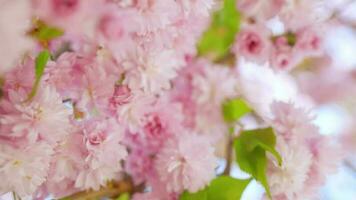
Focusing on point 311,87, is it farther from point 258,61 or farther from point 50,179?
point 50,179

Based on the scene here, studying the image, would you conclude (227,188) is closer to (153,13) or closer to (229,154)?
(229,154)

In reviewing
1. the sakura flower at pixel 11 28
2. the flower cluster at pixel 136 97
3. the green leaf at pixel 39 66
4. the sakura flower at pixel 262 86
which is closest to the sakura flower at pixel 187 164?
the flower cluster at pixel 136 97

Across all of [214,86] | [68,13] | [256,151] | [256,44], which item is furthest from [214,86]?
[68,13]

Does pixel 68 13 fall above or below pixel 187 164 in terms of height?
above

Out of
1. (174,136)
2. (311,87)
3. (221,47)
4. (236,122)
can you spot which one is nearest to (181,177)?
(174,136)

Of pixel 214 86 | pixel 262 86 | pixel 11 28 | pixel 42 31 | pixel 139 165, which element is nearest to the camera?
pixel 11 28

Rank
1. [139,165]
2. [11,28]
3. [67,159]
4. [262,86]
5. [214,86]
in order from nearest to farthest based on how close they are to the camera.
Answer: [11,28] → [67,159] → [139,165] → [214,86] → [262,86]

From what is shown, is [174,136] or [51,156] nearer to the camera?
[51,156]
